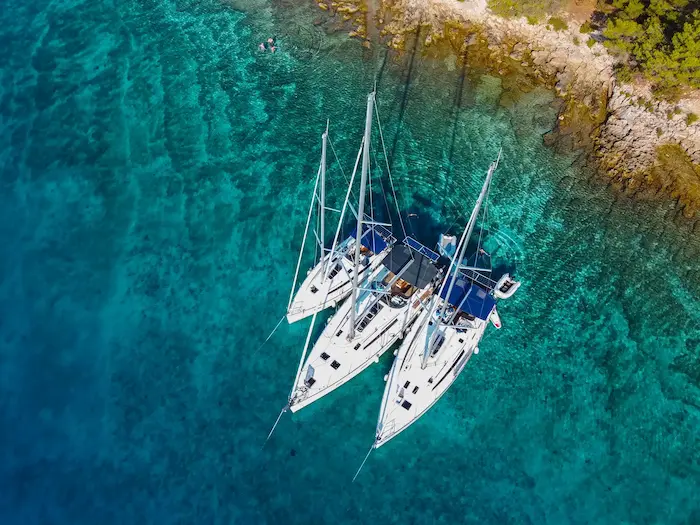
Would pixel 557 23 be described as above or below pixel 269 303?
above

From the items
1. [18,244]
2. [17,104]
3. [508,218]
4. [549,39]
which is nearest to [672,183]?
[508,218]

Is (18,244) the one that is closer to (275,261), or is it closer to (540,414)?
(275,261)

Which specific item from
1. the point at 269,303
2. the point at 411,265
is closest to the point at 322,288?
the point at 269,303

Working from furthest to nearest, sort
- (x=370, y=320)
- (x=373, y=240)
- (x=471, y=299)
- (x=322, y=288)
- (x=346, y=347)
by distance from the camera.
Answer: (x=373, y=240) < (x=322, y=288) < (x=471, y=299) < (x=370, y=320) < (x=346, y=347)

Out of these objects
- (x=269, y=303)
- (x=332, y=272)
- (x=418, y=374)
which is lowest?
(x=269, y=303)

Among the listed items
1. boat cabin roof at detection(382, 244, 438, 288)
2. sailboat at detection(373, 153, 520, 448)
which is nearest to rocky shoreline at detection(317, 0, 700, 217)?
sailboat at detection(373, 153, 520, 448)

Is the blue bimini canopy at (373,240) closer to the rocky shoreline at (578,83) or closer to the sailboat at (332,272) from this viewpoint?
the sailboat at (332,272)

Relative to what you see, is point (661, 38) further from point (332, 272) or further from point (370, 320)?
point (370, 320)
